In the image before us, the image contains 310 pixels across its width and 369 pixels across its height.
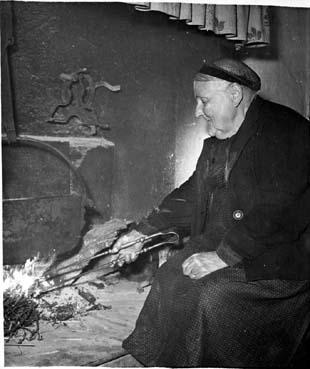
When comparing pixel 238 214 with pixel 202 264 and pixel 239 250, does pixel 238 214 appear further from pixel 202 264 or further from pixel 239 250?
pixel 202 264

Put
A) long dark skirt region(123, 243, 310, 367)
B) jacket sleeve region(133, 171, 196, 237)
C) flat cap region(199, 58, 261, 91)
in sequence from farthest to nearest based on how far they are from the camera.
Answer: jacket sleeve region(133, 171, 196, 237) → flat cap region(199, 58, 261, 91) → long dark skirt region(123, 243, 310, 367)

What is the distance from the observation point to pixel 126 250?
2023 mm

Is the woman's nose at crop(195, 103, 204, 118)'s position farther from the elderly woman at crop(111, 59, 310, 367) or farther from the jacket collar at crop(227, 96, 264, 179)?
the jacket collar at crop(227, 96, 264, 179)

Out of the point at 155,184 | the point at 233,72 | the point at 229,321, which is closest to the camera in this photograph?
the point at 229,321

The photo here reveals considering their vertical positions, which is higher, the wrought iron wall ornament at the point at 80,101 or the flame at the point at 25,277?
the wrought iron wall ornament at the point at 80,101

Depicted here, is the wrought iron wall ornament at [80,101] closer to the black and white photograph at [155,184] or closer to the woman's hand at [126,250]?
the black and white photograph at [155,184]

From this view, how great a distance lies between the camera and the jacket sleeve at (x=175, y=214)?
6.56 feet

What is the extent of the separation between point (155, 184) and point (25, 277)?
0.69 meters

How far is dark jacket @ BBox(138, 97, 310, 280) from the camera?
1.80 metres

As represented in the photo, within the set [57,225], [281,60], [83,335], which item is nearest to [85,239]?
[57,225]

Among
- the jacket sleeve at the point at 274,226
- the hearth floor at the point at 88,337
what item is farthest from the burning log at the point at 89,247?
the jacket sleeve at the point at 274,226

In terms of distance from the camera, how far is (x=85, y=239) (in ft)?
6.59

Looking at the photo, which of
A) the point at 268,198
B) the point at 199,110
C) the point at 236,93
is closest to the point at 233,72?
the point at 236,93

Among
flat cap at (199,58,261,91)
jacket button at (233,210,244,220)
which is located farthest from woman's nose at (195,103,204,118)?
jacket button at (233,210,244,220)
